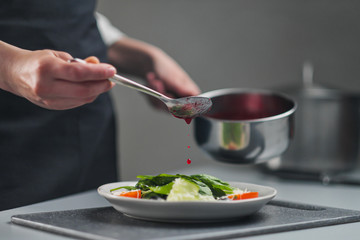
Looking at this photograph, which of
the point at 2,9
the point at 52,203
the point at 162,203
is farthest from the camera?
the point at 2,9

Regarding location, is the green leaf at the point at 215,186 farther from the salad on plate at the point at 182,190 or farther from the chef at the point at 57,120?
the chef at the point at 57,120

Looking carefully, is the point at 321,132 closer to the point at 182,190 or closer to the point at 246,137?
the point at 246,137

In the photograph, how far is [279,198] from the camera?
1143 millimetres

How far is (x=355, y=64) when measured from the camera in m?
1.66

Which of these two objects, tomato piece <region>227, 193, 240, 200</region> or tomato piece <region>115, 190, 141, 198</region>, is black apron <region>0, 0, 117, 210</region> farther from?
tomato piece <region>227, 193, 240, 200</region>

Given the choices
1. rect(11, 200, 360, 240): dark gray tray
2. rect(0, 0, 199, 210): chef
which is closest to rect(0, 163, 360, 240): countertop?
rect(11, 200, 360, 240): dark gray tray

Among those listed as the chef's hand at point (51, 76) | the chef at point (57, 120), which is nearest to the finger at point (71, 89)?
the chef's hand at point (51, 76)

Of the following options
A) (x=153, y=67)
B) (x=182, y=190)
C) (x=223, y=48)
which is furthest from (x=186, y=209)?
(x=223, y=48)

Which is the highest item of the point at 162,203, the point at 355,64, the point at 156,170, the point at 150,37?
the point at 150,37

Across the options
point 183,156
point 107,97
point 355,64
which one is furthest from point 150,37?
point 355,64

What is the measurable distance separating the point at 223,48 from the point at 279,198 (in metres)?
0.82

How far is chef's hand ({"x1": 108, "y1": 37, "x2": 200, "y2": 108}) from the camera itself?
138 centimetres

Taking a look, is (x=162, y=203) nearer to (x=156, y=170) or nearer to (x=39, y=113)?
(x=39, y=113)

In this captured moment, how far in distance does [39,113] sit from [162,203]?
1.87 feet
